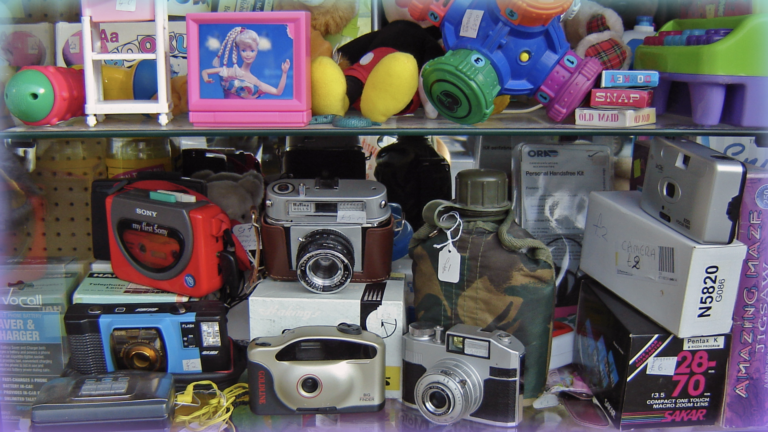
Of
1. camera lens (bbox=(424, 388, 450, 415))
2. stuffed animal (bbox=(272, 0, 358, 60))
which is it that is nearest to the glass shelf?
stuffed animal (bbox=(272, 0, 358, 60))

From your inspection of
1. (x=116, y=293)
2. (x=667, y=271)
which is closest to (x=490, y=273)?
(x=667, y=271)

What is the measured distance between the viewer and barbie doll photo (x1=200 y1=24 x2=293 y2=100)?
1.05m

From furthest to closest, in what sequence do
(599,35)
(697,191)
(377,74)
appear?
(599,35)
(377,74)
(697,191)

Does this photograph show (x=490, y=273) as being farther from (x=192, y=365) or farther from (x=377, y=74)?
(x=192, y=365)

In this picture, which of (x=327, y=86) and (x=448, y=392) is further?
(x=327, y=86)

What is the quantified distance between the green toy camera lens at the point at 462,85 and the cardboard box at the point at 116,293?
60 cm

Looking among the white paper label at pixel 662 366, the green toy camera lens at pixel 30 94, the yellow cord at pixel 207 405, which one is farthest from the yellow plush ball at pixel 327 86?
the white paper label at pixel 662 366

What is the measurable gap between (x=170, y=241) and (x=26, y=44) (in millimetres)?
549

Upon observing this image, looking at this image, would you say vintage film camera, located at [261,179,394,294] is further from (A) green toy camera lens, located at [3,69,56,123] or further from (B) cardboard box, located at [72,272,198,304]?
(A) green toy camera lens, located at [3,69,56,123]

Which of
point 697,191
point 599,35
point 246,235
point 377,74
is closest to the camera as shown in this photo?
point 697,191

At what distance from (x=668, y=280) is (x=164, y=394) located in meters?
0.86

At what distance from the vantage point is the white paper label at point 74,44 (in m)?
1.29

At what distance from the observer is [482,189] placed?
3.65 ft

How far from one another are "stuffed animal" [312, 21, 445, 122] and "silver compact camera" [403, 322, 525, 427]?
41cm
